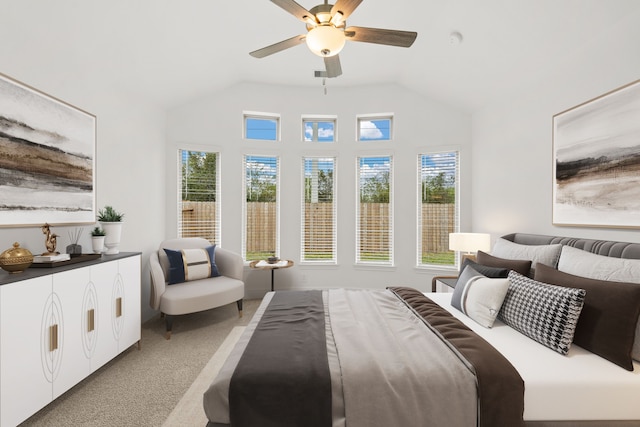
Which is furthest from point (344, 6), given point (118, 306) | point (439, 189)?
point (439, 189)

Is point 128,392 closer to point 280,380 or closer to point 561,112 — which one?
point 280,380

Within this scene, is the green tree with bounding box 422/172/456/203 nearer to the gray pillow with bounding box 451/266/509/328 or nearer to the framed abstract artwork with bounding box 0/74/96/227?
the gray pillow with bounding box 451/266/509/328

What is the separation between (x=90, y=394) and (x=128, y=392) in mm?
275

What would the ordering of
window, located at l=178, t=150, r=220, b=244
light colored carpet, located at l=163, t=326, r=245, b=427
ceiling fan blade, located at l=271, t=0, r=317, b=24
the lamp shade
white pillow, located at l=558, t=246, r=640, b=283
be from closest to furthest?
white pillow, located at l=558, t=246, r=640, b=283 → ceiling fan blade, located at l=271, t=0, r=317, b=24 → light colored carpet, located at l=163, t=326, r=245, b=427 → the lamp shade → window, located at l=178, t=150, r=220, b=244

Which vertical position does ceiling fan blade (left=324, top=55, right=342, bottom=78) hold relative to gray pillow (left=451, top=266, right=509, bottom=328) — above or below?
above

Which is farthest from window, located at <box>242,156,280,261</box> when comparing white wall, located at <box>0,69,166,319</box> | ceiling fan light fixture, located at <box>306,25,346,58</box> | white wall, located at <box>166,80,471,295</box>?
ceiling fan light fixture, located at <box>306,25,346,58</box>

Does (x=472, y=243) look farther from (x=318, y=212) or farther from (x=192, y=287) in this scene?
(x=192, y=287)

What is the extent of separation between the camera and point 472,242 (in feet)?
11.0

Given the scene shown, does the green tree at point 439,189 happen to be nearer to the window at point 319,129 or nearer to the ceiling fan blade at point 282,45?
the window at point 319,129

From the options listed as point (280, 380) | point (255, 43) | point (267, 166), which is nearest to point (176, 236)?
point (267, 166)

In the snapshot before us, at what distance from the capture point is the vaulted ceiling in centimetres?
218

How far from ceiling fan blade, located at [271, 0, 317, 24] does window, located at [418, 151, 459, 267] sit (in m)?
3.03

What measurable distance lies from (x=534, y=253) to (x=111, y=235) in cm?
383

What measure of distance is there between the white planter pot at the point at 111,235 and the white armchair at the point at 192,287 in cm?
50
